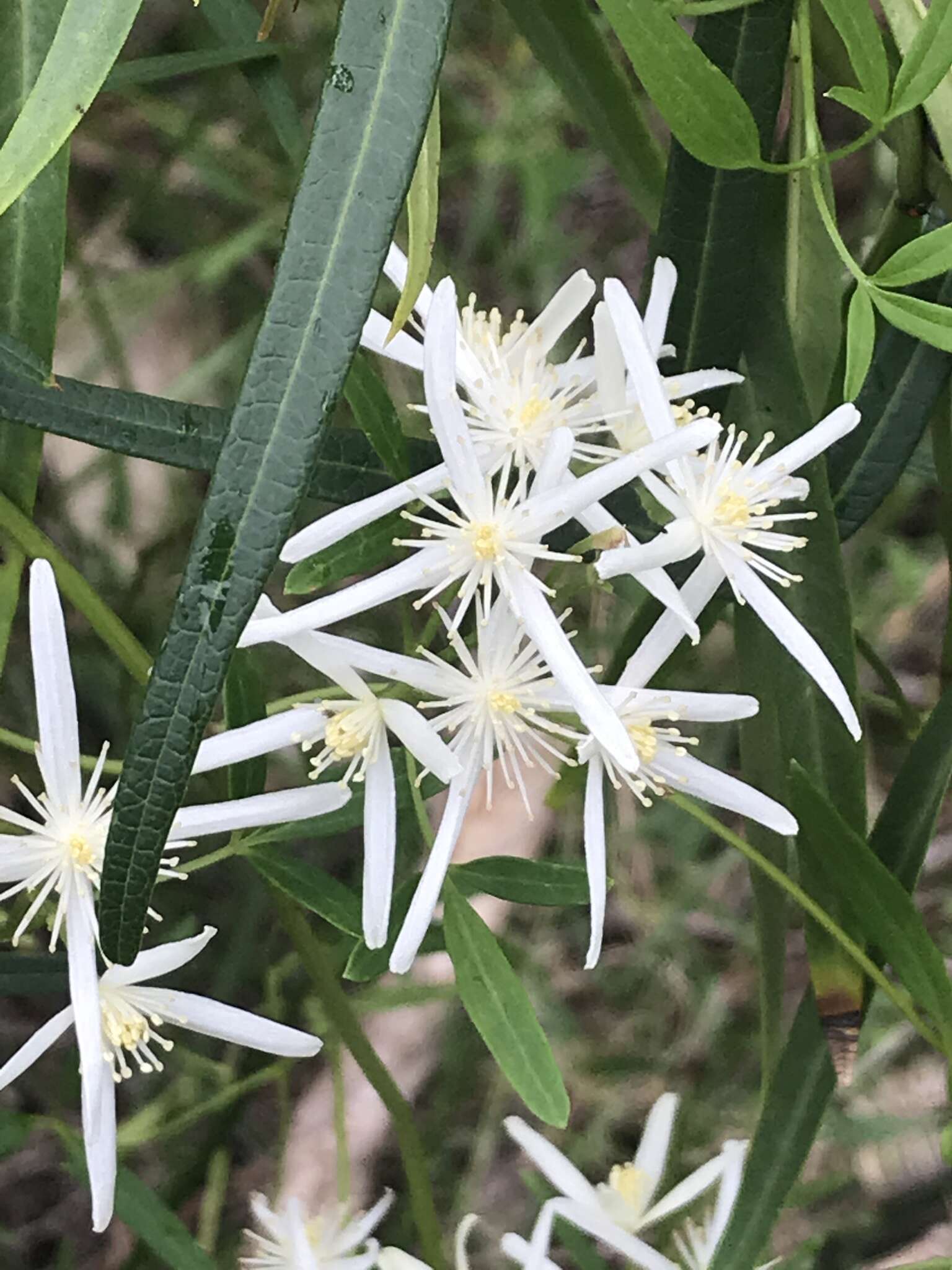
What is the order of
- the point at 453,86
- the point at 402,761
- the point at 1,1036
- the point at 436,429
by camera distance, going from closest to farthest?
1. the point at 436,429
2. the point at 402,761
3. the point at 1,1036
4. the point at 453,86

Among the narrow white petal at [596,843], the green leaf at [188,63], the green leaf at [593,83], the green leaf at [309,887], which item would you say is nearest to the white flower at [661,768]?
the narrow white petal at [596,843]

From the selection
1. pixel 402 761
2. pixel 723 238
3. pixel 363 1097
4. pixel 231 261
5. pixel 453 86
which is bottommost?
pixel 363 1097

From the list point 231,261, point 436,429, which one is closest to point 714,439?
point 436,429

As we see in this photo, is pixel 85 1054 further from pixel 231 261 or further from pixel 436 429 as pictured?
pixel 231 261

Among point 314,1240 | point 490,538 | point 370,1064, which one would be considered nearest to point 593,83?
point 490,538

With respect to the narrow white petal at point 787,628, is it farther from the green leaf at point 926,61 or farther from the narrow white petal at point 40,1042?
the narrow white petal at point 40,1042

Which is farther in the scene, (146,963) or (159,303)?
(159,303)
